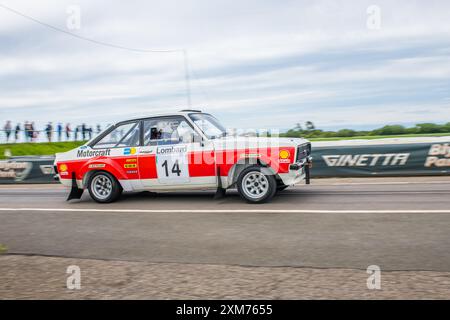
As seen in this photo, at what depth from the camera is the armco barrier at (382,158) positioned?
12.5 metres

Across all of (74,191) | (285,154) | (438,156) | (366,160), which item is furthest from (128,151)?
(438,156)

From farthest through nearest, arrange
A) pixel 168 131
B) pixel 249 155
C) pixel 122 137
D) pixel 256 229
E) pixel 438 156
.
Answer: pixel 438 156 → pixel 122 137 → pixel 168 131 → pixel 249 155 → pixel 256 229

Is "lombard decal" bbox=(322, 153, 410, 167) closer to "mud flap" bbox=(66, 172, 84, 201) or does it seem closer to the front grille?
the front grille

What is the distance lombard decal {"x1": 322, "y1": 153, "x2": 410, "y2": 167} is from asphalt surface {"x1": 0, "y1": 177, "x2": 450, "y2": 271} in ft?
7.43

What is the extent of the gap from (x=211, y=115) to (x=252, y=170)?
203cm

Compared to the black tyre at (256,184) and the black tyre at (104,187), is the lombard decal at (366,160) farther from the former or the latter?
the black tyre at (104,187)

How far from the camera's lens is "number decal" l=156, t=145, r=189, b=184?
906 centimetres

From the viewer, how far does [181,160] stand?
9062mm

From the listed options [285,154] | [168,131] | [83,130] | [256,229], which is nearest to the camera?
[256,229]

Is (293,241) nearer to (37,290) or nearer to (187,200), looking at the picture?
(37,290)

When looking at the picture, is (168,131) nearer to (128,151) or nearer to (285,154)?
(128,151)

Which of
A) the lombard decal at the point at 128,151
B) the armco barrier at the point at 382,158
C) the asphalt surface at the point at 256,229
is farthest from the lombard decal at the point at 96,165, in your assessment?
the armco barrier at the point at 382,158

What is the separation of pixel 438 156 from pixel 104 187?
8.71 m
